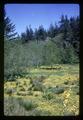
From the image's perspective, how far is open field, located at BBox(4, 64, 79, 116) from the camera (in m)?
3.82

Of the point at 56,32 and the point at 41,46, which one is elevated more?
the point at 56,32

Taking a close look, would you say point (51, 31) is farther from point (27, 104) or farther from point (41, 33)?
point (27, 104)

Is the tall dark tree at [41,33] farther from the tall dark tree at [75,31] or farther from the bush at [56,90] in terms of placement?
the bush at [56,90]

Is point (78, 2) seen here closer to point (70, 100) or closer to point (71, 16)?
point (71, 16)

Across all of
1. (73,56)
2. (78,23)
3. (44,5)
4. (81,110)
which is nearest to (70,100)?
Result: (81,110)

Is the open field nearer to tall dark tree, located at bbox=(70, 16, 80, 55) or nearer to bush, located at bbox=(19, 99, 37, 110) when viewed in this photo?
bush, located at bbox=(19, 99, 37, 110)

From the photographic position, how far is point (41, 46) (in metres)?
3.88

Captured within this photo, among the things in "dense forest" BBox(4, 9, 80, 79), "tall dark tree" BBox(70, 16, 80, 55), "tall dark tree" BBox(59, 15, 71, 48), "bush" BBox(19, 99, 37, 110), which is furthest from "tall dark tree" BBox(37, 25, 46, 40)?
"bush" BBox(19, 99, 37, 110)

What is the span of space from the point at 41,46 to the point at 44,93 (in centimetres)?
53

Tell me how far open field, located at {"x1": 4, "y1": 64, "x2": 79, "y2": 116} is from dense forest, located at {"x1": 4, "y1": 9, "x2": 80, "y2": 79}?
0.33ft

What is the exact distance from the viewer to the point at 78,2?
378 centimetres

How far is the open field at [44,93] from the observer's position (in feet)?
12.5

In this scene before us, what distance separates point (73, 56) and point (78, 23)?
0.37 metres

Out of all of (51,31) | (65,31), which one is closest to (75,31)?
(65,31)
